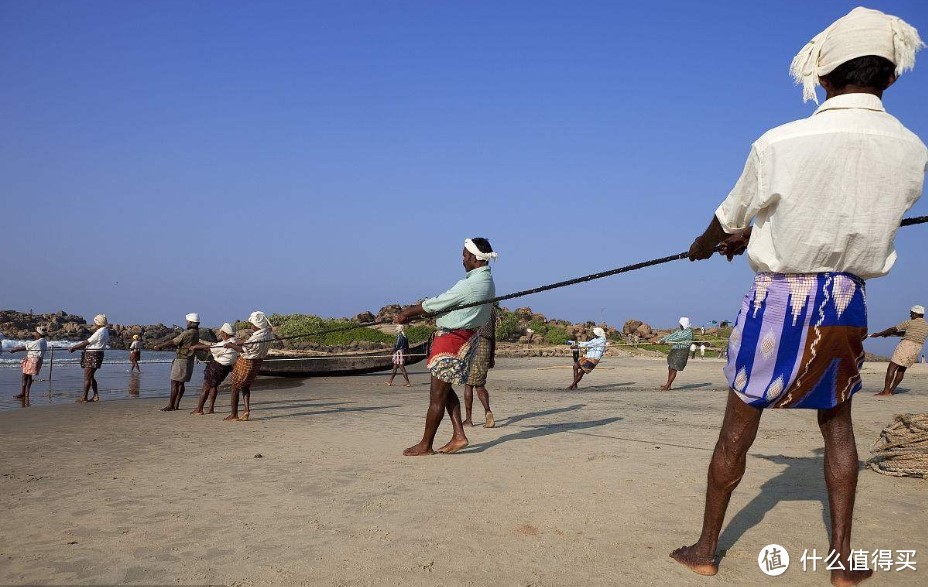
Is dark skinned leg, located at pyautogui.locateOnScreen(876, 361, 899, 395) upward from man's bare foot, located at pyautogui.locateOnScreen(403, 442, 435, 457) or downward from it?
upward

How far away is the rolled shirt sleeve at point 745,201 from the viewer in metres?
2.99

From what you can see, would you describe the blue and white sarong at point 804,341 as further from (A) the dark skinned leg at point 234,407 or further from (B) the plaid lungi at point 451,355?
(A) the dark skinned leg at point 234,407

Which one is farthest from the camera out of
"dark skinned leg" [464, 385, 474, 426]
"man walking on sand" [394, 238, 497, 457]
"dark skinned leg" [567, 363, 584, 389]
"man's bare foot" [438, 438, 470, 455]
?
"dark skinned leg" [567, 363, 584, 389]

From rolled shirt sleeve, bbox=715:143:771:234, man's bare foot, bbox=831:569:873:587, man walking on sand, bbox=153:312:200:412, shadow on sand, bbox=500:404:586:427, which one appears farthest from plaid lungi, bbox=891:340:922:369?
man walking on sand, bbox=153:312:200:412

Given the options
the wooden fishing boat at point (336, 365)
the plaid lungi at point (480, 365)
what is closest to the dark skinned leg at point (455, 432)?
the plaid lungi at point (480, 365)

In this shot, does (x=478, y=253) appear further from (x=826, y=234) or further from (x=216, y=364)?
(x=216, y=364)

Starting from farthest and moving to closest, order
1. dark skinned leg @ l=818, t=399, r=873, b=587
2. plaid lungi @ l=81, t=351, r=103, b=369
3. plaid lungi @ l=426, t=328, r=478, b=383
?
plaid lungi @ l=81, t=351, r=103, b=369 → plaid lungi @ l=426, t=328, r=478, b=383 → dark skinned leg @ l=818, t=399, r=873, b=587

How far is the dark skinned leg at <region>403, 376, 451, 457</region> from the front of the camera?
250 inches

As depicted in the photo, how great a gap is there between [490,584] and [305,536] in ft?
4.04

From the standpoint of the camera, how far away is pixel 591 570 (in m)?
3.33

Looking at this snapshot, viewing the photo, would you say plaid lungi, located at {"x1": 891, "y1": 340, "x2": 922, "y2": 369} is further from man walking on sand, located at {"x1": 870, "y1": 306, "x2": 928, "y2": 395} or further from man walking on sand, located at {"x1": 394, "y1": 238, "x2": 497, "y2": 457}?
→ man walking on sand, located at {"x1": 394, "y1": 238, "x2": 497, "y2": 457}

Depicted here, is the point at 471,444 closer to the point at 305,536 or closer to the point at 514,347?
the point at 305,536

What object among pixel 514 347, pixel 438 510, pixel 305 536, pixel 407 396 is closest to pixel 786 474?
pixel 438 510

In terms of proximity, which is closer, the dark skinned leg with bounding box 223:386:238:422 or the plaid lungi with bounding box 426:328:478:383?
the plaid lungi with bounding box 426:328:478:383
